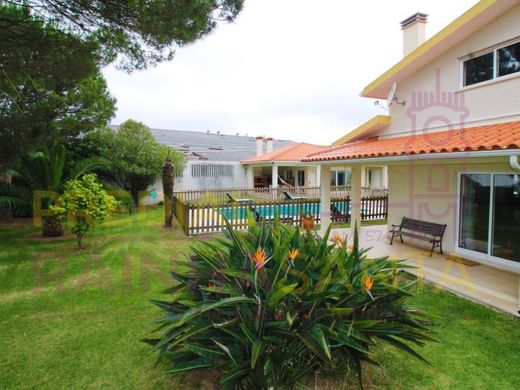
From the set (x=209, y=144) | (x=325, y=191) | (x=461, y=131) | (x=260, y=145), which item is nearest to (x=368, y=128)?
(x=325, y=191)

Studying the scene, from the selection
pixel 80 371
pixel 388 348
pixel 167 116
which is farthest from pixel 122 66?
pixel 167 116

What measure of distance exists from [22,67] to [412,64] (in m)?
11.8

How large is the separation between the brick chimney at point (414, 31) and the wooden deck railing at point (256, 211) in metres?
7.58

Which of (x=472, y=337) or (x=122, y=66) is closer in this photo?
(x=472, y=337)

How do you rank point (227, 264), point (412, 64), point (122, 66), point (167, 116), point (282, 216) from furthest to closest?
point (167, 116) < point (282, 216) < point (412, 64) < point (122, 66) < point (227, 264)

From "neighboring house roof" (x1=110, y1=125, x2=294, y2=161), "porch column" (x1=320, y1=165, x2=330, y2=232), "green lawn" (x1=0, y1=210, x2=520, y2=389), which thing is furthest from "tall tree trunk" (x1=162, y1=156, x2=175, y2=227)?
"neighboring house roof" (x1=110, y1=125, x2=294, y2=161)

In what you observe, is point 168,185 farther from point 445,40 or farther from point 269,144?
point 269,144

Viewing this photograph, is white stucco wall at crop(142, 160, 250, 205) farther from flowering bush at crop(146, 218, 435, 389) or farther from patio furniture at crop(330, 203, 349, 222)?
flowering bush at crop(146, 218, 435, 389)

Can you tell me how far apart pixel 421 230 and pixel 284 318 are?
341 inches

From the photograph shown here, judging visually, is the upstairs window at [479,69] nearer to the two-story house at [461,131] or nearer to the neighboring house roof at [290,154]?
the two-story house at [461,131]

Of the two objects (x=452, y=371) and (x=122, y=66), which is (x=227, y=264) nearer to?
(x=452, y=371)

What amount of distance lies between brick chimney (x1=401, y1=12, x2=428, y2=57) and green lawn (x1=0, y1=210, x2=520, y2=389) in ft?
30.0

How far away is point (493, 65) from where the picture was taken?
8.78 metres

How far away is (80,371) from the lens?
4.45 metres
